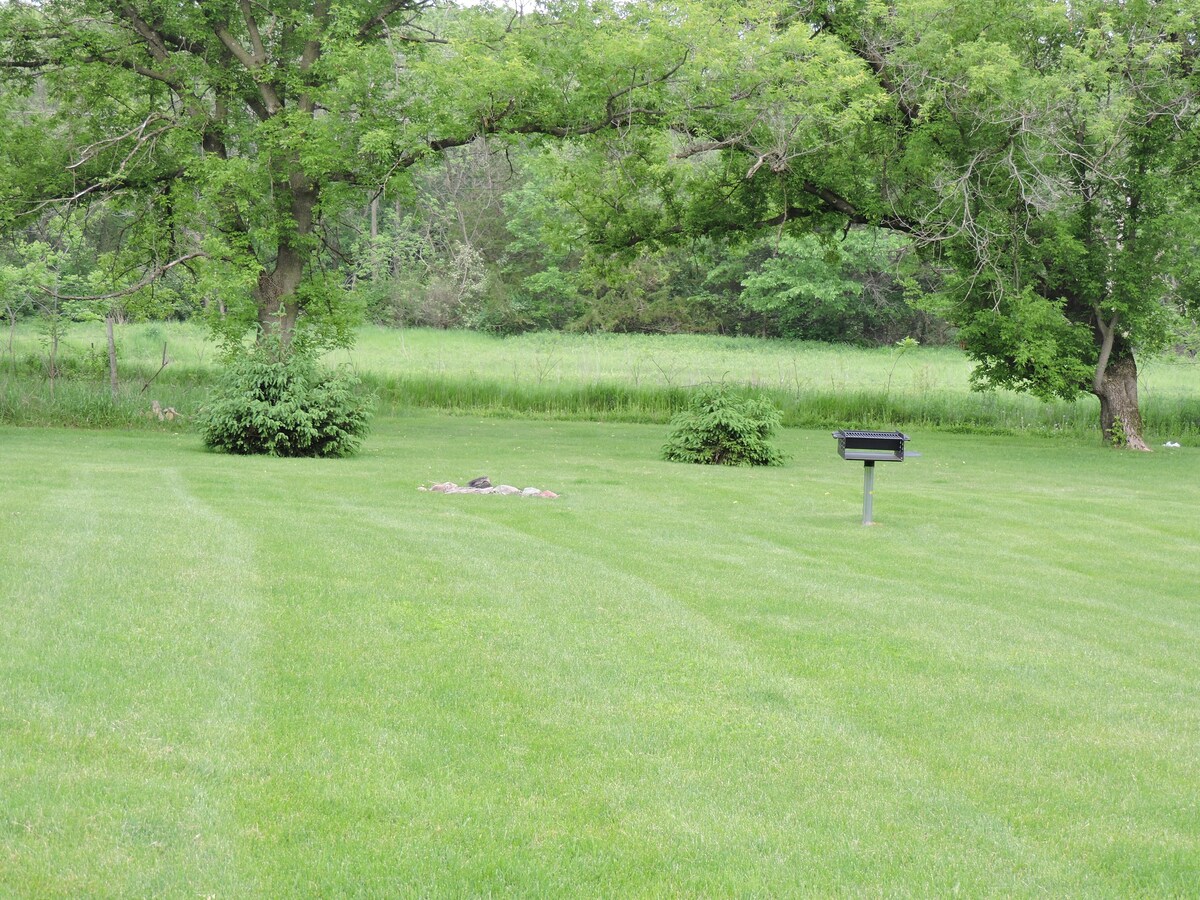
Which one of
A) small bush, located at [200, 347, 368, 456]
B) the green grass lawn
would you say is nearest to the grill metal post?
the green grass lawn

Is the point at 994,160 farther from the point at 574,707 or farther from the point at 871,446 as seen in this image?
the point at 574,707

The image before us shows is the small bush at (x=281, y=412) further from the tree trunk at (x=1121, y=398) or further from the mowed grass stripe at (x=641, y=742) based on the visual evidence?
Result: the tree trunk at (x=1121, y=398)

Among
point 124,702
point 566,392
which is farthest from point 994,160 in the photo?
point 124,702

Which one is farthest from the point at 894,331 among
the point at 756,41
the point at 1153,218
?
the point at 756,41

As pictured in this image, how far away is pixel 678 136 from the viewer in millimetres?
22859

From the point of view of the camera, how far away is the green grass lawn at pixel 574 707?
14.3ft

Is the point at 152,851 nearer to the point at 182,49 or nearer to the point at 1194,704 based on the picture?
the point at 1194,704

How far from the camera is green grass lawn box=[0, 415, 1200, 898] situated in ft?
14.3

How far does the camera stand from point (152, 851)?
4.21 metres

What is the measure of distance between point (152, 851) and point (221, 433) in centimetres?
1475

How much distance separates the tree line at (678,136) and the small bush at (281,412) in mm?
2377

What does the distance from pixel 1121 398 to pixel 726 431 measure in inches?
423

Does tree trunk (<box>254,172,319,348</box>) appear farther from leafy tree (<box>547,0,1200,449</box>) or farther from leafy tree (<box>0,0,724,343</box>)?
leafy tree (<box>547,0,1200,449</box>)

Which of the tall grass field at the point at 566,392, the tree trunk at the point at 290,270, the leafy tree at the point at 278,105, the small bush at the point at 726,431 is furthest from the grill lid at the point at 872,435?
the tree trunk at the point at 290,270
